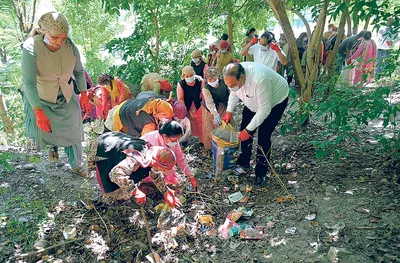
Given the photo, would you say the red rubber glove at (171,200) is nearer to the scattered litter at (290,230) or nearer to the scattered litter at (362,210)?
the scattered litter at (290,230)

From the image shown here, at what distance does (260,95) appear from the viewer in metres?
3.16

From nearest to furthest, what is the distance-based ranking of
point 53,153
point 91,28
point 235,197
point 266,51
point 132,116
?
point 235,197, point 53,153, point 132,116, point 266,51, point 91,28

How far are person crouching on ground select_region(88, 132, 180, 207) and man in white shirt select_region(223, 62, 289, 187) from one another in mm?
1013

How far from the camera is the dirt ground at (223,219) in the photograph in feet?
8.63

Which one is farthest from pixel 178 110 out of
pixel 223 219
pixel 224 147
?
pixel 223 219

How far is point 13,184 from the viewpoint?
3.74 m

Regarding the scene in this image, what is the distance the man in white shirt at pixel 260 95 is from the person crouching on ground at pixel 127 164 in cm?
101

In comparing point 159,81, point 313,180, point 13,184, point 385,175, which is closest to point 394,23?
point 385,175

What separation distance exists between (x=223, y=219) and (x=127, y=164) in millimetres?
1217

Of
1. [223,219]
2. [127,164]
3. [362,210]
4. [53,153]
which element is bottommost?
[223,219]

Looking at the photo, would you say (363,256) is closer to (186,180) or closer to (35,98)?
(186,180)

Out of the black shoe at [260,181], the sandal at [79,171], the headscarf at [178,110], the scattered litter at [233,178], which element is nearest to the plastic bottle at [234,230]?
the black shoe at [260,181]

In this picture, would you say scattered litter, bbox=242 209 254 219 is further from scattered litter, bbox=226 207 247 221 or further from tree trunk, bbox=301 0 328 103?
tree trunk, bbox=301 0 328 103

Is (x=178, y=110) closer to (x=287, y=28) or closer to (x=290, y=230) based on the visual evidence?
(x=287, y=28)
